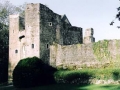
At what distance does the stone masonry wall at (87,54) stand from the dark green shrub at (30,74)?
2.85 meters

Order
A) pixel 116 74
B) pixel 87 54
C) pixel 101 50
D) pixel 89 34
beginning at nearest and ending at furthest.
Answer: pixel 116 74, pixel 101 50, pixel 87 54, pixel 89 34

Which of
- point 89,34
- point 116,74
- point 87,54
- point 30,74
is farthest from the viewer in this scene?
point 89,34

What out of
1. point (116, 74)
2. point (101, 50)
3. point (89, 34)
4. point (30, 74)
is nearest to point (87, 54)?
point (101, 50)

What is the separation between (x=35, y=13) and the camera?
28797 mm

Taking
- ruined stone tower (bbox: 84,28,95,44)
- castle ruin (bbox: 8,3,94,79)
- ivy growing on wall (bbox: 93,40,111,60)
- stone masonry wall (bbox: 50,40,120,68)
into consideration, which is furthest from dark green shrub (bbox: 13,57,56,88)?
ruined stone tower (bbox: 84,28,95,44)

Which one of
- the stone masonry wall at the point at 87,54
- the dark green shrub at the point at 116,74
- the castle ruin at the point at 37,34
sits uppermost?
the castle ruin at the point at 37,34

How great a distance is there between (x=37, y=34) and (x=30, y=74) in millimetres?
5258

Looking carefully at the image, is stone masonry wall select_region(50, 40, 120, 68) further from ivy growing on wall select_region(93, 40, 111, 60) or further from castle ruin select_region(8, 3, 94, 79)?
castle ruin select_region(8, 3, 94, 79)

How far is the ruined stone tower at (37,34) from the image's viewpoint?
92.9 ft

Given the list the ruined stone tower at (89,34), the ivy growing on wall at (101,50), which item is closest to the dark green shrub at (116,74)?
the ivy growing on wall at (101,50)

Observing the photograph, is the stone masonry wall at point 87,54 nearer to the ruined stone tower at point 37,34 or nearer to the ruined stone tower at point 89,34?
the ruined stone tower at point 37,34

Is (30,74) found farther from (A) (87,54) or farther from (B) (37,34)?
(A) (87,54)

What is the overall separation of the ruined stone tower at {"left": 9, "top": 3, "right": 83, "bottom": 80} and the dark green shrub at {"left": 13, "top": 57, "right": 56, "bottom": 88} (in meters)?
2.63

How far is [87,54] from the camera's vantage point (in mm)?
26656
